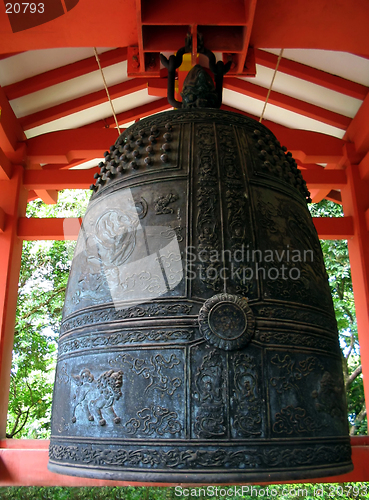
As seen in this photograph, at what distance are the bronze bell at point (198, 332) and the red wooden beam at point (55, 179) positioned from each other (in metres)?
3.41

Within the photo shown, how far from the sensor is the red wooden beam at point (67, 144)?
4859mm

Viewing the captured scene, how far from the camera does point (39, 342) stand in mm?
9047

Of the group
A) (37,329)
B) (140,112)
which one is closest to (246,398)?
(140,112)

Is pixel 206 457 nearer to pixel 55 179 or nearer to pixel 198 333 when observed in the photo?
pixel 198 333

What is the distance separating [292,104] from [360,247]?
186 centimetres

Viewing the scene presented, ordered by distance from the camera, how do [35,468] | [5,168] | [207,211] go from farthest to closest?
1. [5,168]
2. [35,468]
3. [207,211]

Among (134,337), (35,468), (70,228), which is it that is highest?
(70,228)

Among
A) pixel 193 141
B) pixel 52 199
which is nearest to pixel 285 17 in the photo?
pixel 193 141

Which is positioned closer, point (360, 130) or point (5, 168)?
point (5, 168)

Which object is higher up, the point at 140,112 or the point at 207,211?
the point at 140,112

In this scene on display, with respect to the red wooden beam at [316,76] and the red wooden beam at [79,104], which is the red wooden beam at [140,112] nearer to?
the red wooden beam at [79,104]

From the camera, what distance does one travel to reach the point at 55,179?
495cm

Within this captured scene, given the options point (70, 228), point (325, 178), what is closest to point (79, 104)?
point (70, 228)

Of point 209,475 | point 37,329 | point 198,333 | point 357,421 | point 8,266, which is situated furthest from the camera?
point 37,329
